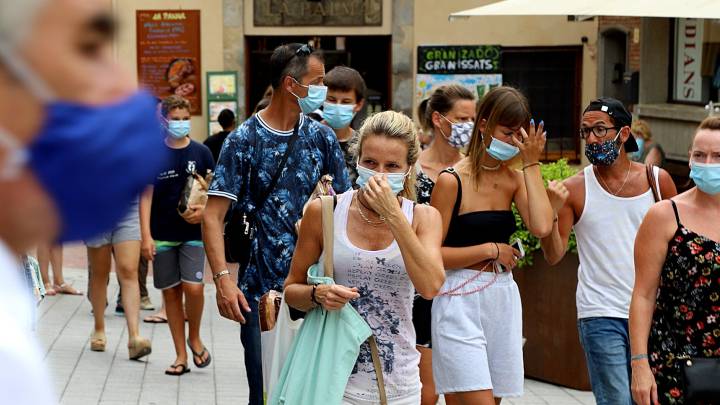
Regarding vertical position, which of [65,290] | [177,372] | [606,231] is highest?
[606,231]

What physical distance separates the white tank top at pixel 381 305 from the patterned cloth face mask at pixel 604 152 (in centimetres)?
176

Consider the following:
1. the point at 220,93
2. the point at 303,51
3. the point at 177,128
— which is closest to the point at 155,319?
the point at 177,128

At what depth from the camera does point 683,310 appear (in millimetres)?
4996

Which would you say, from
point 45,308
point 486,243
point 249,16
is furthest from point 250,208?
point 249,16

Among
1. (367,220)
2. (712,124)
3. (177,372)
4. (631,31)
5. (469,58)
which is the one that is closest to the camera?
(367,220)

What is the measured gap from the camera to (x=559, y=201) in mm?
6184

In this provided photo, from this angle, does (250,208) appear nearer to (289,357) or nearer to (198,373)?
(289,357)

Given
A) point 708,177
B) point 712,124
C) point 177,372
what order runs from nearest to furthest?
point 708,177 → point 712,124 → point 177,372

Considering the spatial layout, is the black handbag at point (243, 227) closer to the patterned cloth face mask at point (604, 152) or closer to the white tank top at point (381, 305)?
the white tank top at point (381, 305)

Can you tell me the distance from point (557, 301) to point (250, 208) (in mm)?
3278

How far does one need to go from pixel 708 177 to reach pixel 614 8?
6146mm

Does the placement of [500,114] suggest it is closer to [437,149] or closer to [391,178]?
[437,149]

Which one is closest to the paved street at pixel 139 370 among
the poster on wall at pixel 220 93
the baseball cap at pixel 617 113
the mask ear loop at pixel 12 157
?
the baseball cap at pixel 617 113

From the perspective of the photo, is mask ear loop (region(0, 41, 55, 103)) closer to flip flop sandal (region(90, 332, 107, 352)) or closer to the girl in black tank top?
the girl in black tank top
